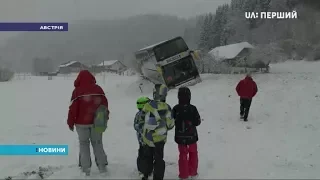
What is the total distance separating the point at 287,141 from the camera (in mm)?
9875

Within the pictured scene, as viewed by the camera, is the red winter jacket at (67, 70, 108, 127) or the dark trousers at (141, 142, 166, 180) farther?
the red winter jacket at (67, 70, 108, 127)

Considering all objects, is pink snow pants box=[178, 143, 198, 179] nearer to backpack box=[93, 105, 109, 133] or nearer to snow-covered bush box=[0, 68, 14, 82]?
backpack box=[93, 105, 109, 133]

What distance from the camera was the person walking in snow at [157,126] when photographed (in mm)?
5621

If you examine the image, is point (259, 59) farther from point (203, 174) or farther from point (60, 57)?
point (60, 57)

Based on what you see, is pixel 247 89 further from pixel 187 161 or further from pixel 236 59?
pixel 236 59

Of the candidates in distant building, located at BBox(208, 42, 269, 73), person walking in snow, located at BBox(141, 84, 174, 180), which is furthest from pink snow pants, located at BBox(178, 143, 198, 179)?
distant building, located at BBox(208, 42, 269, 73)

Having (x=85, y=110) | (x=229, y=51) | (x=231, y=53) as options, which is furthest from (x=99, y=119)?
(x=229, y=51)

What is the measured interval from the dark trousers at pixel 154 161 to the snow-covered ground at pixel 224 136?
1.58 feet

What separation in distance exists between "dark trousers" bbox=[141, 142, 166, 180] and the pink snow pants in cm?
46

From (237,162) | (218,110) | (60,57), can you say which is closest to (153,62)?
(218,110)

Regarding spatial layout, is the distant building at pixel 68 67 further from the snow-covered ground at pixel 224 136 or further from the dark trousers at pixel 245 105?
the dark trousers at pixel 245 105

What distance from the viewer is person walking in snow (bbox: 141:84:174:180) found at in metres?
5.62

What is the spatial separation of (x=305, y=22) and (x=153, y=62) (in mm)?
22626

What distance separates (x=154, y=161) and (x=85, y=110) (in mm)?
1538
